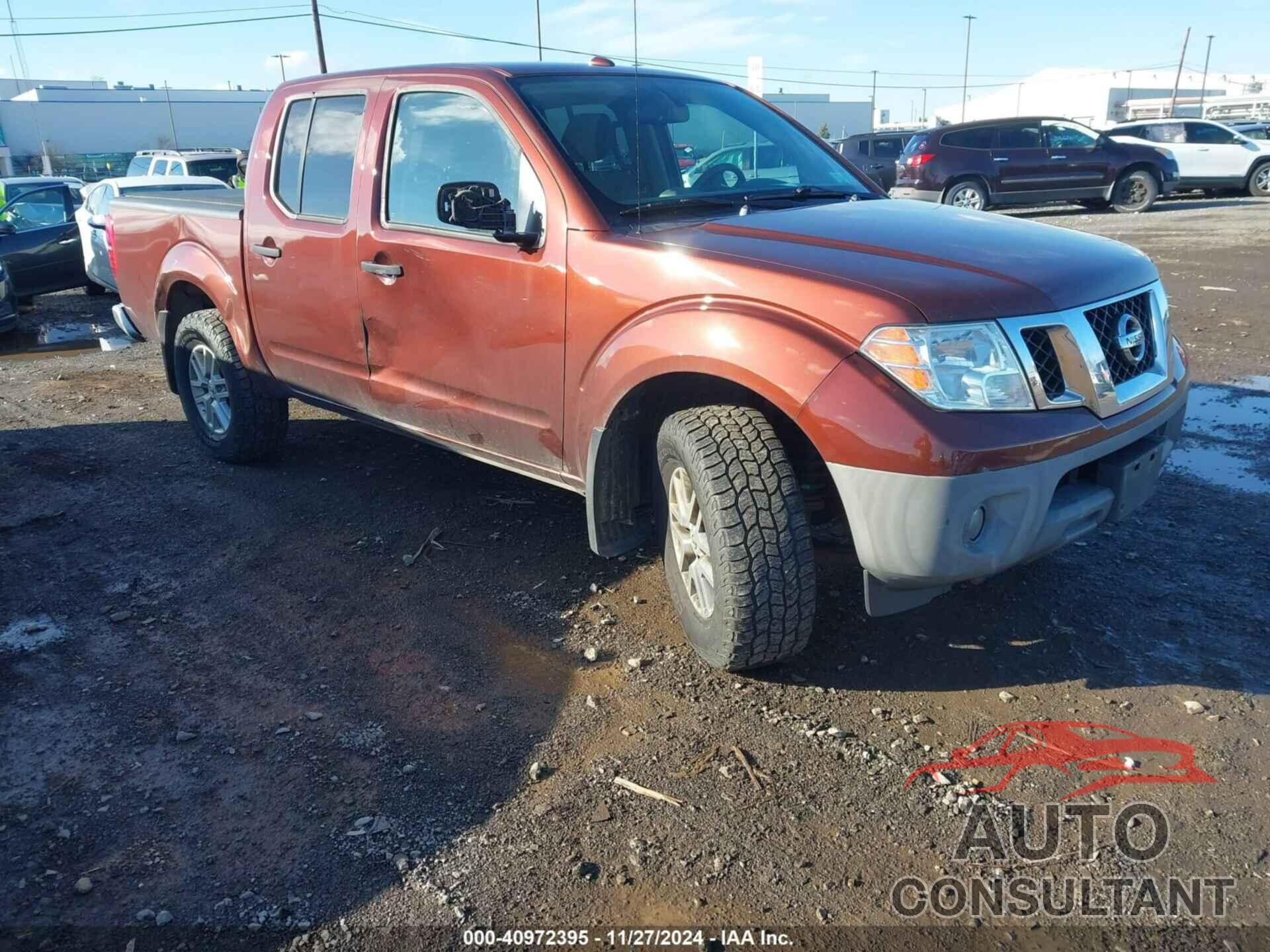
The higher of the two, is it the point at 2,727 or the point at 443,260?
the point at 443,260

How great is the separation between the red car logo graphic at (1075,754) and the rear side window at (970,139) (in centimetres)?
1610

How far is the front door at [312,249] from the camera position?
14.1 feet

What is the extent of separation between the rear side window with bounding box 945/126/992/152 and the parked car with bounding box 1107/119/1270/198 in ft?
16.1

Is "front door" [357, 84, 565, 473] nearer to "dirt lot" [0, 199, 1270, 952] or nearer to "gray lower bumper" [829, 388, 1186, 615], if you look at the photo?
"dirt lot" [0, 199, 1270, 952]

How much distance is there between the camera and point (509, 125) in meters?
3.62

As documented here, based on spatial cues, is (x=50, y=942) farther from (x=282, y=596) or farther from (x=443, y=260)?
(x=443, y=260)

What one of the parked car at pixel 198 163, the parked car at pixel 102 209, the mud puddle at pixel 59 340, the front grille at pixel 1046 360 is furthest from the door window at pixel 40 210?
the front grille at pixel 1046 360

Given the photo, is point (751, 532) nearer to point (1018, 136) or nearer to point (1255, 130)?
point (1018, 136)

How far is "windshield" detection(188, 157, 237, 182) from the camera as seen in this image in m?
17.9

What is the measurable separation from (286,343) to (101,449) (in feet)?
6.58

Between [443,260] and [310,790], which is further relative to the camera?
[443,260]

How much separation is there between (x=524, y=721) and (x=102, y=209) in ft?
35.2

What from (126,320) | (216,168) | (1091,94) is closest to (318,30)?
(216,168)

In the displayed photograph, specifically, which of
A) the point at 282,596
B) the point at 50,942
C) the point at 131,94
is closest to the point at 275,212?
the point at 282,596
